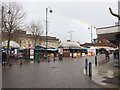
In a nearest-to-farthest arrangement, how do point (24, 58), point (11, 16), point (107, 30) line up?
point (107, 30) < point (11, 16) < point (24, 58)

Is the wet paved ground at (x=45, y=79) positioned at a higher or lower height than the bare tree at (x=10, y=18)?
lower

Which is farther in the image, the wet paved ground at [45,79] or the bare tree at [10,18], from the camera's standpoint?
the bare tree at [10,18]

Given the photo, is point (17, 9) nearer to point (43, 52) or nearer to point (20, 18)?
point (20, 18)

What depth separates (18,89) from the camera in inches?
432

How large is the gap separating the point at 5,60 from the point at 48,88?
19974mm

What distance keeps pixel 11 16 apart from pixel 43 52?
1836 cm

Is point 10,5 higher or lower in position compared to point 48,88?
higher

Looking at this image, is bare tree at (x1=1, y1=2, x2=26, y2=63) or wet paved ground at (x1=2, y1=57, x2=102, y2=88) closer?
wet paved ground at (x1=2, y1=57, x2=102, y2=88)

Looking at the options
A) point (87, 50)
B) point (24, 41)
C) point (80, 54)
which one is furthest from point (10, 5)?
point (24, 41)

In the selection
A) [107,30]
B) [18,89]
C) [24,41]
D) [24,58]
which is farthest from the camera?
[24,41]

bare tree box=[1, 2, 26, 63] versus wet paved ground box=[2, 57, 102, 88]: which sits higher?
bare tree box=[1, 2, 26, 63]

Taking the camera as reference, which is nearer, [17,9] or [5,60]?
[5,60]

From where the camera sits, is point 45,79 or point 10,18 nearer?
point 45,79

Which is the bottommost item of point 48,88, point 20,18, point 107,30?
point 48,88
